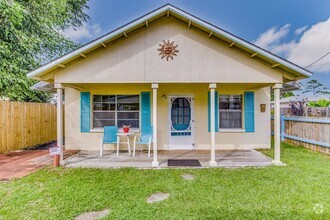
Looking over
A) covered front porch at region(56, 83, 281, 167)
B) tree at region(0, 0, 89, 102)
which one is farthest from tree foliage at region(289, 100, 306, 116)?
tree at region(0, 0, 89, 102)

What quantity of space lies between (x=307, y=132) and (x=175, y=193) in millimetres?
6841

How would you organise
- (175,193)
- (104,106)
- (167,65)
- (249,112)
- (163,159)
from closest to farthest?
(175,193) < (167,65) < (163,159) < (249,112) < (104,106)

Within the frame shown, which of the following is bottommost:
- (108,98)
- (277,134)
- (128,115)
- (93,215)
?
(93,215)

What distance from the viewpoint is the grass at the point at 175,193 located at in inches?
135

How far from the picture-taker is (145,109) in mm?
8195

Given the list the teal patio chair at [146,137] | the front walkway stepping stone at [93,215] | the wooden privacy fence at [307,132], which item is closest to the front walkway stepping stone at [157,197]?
the front walkway stepping stone at [93,215]

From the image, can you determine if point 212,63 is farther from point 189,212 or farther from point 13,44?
point 13,44

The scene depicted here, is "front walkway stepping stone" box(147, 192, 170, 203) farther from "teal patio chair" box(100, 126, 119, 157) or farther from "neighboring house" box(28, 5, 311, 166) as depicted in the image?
"teal patio chair" box(100, 126, 119, 157)

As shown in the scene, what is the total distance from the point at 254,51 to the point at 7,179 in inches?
278

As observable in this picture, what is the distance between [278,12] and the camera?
24016 millimetres

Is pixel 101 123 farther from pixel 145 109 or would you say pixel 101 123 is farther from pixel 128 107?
pixel 145 109

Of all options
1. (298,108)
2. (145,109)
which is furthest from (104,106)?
(298,108)

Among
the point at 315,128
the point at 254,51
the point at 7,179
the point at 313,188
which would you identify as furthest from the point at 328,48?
the point at 7,179

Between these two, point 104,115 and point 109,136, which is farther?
point 104,115
